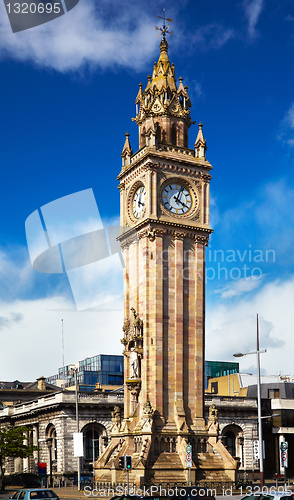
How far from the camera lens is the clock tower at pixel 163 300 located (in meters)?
70.4

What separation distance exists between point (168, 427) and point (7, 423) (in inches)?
2072

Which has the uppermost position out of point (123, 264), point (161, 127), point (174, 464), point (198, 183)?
point (161, 127)

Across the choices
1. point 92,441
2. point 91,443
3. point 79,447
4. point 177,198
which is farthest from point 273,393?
point 177,198

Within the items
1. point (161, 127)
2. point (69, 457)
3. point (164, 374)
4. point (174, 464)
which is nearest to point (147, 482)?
point (174, 464)

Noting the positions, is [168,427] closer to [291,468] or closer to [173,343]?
[173,343]

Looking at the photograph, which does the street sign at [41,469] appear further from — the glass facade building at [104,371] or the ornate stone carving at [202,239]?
the glass facade building at [104,371]

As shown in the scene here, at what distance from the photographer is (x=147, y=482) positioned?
218ft

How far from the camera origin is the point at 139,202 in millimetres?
77688

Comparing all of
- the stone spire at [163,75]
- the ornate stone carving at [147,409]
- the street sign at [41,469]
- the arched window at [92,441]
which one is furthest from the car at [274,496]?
the arched window at [92,441]

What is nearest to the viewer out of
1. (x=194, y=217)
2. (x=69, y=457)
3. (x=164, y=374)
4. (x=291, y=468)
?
(x=164, y=374)

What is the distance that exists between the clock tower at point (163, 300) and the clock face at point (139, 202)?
4.3 inches

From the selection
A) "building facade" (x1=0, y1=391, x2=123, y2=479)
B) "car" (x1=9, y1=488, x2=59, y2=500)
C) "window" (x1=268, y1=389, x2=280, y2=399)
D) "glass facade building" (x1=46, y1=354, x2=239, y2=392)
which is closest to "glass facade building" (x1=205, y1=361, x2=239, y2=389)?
"glass facade building" (x1=46, y1=354, x2=239, y2=392)

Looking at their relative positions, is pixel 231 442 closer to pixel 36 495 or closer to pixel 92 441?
pixel 92 441

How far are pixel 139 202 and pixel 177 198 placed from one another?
4.17m
